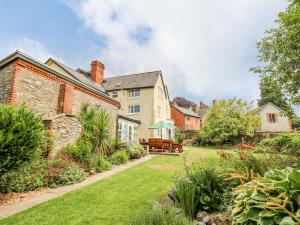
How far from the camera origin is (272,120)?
3697 cm

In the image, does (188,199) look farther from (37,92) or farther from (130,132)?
(130,132)

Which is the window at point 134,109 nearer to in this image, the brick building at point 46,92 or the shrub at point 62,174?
the brick building at point 46,92

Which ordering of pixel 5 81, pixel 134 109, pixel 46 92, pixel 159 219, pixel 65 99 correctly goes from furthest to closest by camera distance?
pixel 134 109
pixel 65 99
pixel 46 92
pixel 5 81
pixel 159 219

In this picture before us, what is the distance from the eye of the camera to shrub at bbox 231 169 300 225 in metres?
1.84

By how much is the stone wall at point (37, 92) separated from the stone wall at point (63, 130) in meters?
0.81

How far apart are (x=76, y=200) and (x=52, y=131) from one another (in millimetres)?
5322

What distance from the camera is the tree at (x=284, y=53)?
31.6 ft

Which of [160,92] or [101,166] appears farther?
[160,92]

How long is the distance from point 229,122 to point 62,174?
2583 cm

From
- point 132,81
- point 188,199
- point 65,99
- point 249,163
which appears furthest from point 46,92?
point 132,81

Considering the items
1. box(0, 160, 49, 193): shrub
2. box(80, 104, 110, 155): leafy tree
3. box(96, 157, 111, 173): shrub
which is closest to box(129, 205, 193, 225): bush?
box(0, 160, 49, 193): shrub

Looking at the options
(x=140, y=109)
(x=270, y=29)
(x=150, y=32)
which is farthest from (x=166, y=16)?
(x=140, y=109)

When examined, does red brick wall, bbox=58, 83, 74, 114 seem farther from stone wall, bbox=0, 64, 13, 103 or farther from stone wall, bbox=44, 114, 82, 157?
stone wall, bbox=0, 64, 13, 103

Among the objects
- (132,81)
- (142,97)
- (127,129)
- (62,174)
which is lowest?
(62,174)
